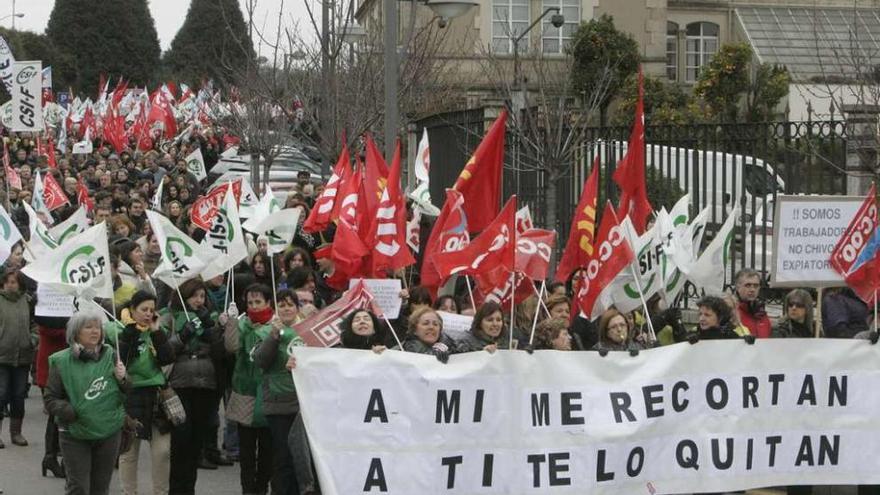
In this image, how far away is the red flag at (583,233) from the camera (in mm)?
11562

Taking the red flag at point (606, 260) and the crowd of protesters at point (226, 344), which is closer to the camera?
the crowd of protesters at point (226, 344)

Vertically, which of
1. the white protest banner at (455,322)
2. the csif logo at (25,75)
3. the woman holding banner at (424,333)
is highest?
the csif logo at (25,75)

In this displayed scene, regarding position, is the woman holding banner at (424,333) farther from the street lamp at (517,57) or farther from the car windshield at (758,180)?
the street lamp at (517,57)

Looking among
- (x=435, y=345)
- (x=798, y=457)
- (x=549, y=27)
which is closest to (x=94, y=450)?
(x=435, y=345)

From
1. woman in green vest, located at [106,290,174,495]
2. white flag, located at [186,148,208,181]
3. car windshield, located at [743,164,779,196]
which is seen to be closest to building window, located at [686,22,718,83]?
white flag, located at [186,148,208,181]

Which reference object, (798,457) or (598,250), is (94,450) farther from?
(798,457)

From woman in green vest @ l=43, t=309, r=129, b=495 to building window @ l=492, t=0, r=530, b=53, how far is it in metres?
36.3

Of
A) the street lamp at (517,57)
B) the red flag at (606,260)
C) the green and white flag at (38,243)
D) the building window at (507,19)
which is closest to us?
the red flag at (606,260)

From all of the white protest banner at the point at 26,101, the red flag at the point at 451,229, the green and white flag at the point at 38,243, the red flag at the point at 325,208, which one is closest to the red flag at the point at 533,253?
the red flag at the point at 451,229

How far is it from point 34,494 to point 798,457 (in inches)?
219

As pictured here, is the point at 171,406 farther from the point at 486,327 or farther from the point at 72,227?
the point at 72,227

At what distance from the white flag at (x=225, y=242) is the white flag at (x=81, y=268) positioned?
4.70 feet

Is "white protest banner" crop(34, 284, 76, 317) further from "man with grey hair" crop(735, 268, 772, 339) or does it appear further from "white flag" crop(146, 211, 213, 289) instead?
"man with grey hair" crop(735, 268, 772, 339)

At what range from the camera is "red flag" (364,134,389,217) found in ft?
43.7
